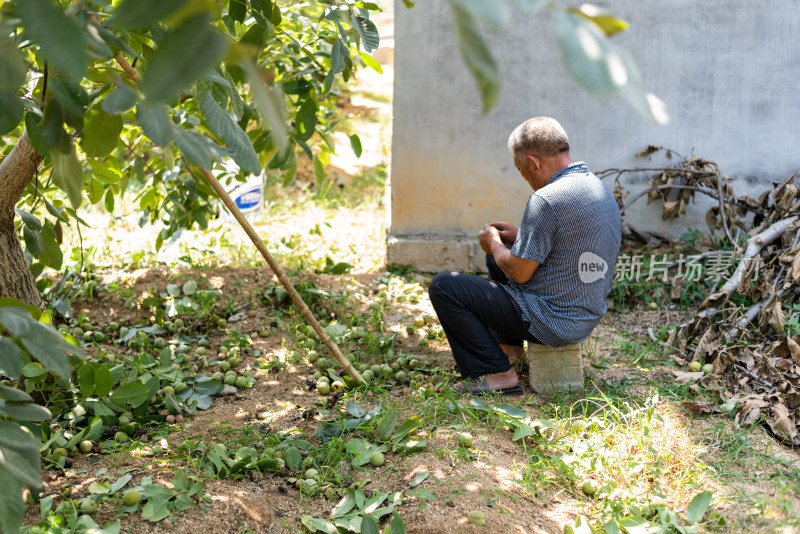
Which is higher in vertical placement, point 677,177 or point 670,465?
point 677,177

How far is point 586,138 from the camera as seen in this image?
4.50 meters

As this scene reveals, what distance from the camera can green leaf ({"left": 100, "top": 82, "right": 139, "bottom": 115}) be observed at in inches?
51.6

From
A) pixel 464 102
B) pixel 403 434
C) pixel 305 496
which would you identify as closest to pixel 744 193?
pixel 464 102

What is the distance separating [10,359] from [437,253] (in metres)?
3.47

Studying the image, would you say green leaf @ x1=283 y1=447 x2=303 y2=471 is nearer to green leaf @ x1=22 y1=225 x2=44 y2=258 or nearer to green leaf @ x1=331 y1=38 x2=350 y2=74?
green leaf @ x1=22 y1=225 x2=44 y2=258

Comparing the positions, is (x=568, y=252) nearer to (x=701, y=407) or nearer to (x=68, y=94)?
(x=701, y=407)

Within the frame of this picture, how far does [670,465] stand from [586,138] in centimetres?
250

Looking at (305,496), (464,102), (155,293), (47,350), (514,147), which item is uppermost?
(464,102)

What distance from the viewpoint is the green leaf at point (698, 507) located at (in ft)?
7.29

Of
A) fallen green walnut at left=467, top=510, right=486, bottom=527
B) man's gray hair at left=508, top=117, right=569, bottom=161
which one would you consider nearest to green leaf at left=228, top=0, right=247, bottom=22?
man's gray hair at left=508, top=117, right=569, bottom=161

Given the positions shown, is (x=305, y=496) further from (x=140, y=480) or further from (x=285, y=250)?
(x=285, y=250)

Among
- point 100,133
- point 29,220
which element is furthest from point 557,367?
point 29,220

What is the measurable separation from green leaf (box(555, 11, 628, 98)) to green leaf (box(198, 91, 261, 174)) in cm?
93

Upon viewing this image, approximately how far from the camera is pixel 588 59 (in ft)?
2.90
